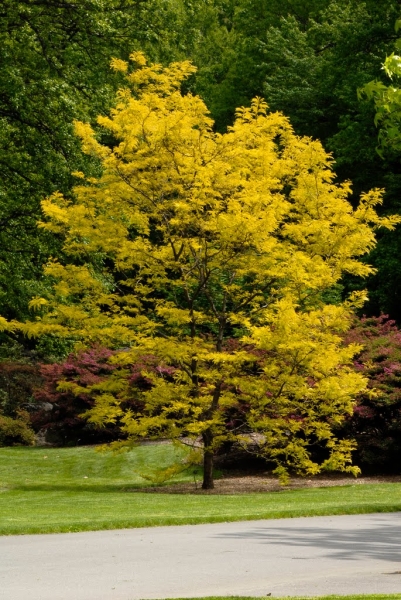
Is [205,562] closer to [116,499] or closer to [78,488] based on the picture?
[116,499]

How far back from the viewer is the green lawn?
13227 millimetres

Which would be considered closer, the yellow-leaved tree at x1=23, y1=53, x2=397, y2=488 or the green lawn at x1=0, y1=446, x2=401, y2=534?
the green lawn at x1=0, y1=446, x2=401, y2=534

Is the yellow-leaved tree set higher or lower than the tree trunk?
higher

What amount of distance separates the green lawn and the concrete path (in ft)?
2.90

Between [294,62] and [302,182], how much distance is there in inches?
1006

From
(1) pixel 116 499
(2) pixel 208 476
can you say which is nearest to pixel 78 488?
(2) pixel 208 476

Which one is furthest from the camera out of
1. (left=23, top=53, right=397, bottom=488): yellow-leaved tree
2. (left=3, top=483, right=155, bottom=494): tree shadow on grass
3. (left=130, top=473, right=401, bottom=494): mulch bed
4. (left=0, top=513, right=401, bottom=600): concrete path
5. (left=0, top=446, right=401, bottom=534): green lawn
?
(left=3, top=483, right=155, bottom=494): tree shadow on grass

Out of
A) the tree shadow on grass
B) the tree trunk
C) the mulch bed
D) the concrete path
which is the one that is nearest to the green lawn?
the tree shadow on grass

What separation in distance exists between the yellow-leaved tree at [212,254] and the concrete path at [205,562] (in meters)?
6.34

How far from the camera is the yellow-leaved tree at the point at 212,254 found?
735 inches

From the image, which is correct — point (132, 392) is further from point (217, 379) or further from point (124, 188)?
point (124, 188)

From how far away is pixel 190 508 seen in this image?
1495 cm

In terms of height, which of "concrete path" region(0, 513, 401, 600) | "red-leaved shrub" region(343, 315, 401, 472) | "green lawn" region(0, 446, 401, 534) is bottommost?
"concrete path" region(0, 513, 401, 600)

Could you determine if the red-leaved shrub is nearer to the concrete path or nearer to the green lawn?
the green lawn
